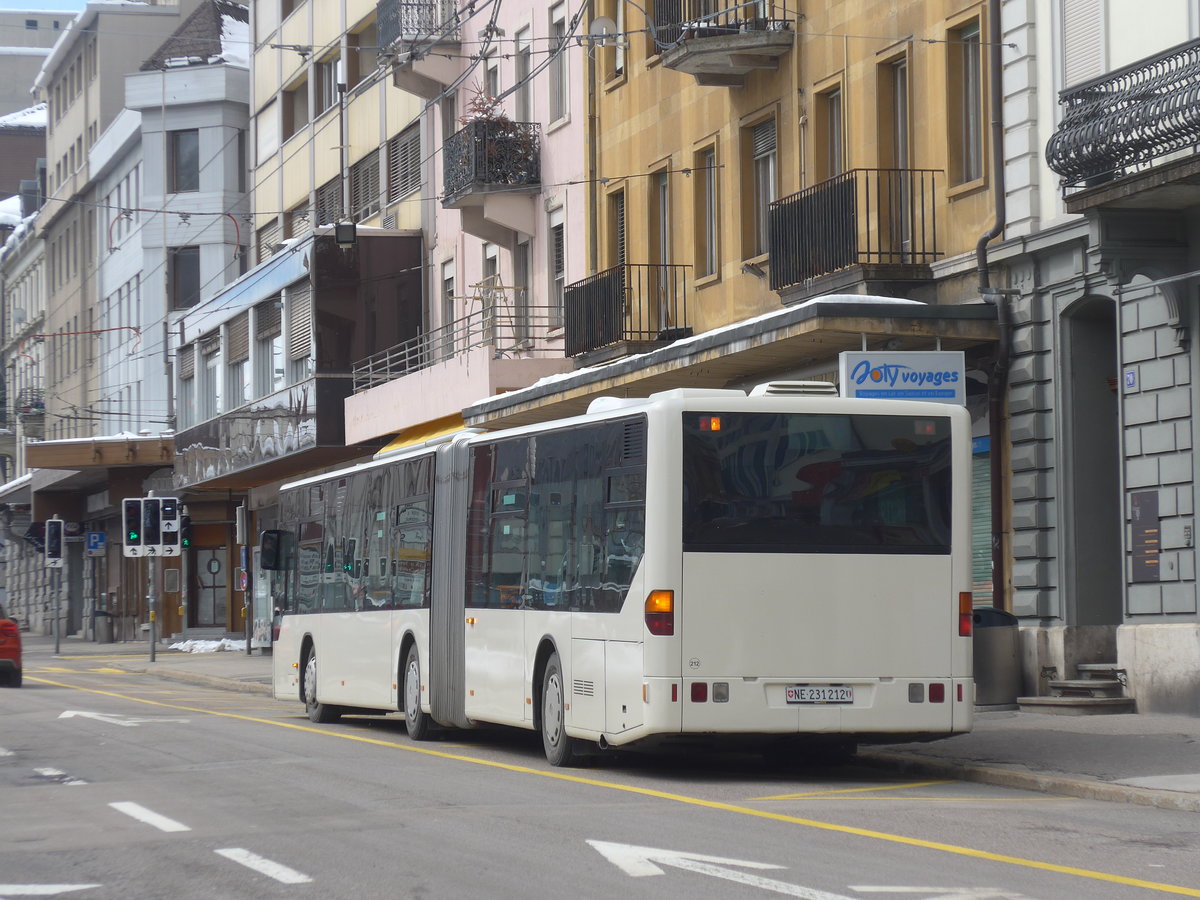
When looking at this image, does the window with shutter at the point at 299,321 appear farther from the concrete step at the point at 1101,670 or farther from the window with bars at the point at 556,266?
the concrete step at the point at 1101,670

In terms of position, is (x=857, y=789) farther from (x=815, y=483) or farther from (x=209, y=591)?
(x=209, y=591)

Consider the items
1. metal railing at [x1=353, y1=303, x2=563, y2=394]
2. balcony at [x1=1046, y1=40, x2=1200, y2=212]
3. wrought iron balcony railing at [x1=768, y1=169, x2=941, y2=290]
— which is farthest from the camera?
metal railing at [x1=353, y1=303, x2=563, y2=394]

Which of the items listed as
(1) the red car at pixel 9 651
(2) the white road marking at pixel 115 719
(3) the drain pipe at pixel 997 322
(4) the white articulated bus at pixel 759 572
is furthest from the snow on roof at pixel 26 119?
(4) the white articulated bus at pixel 759 572

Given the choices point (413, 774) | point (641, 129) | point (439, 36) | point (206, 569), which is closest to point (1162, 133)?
point (413, 774)

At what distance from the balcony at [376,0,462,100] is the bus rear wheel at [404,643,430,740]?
64.8 feet

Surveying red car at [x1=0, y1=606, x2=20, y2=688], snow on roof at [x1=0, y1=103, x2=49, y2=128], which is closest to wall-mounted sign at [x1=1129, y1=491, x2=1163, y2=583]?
red car at [x1=0, y1=606, x2=20, y2=688]

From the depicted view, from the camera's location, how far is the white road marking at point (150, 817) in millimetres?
12055

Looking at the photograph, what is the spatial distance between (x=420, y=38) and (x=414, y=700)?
20735 mm

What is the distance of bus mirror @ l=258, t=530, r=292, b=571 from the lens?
25.7m

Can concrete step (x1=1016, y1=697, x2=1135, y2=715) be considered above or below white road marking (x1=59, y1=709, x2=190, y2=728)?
above

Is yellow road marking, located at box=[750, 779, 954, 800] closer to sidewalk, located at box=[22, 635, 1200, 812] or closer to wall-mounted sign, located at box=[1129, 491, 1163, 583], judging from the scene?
sidewalk, located at box=[22, 635, 1200, 812]

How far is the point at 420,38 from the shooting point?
3872 centimetres

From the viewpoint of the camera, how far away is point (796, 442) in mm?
15289

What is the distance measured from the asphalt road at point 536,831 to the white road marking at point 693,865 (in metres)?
0.03
